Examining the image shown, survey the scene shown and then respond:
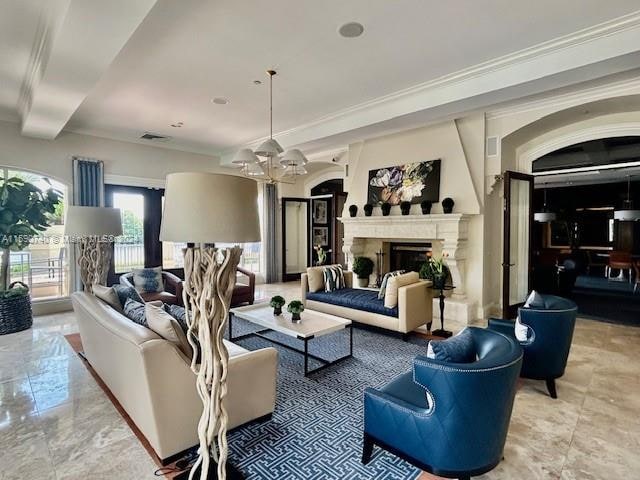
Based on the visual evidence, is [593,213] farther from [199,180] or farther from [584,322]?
[199,180]

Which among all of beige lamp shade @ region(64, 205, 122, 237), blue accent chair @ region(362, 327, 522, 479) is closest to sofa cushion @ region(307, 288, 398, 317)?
blue accent chair @ region(362, 327, 522, 479)

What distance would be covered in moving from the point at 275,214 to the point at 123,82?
503 cm

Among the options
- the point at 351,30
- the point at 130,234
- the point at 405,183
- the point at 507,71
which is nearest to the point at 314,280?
the point at 405,183

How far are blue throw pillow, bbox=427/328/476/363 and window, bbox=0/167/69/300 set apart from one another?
6.49 metres

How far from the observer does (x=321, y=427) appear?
2.51 metres

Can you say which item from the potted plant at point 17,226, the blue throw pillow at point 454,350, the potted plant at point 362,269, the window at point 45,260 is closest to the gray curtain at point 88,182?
the window at point 45,260

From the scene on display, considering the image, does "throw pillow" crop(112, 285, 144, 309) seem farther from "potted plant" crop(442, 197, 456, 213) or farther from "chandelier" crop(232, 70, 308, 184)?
"potted plant" crop(442, 197, 456, 213)

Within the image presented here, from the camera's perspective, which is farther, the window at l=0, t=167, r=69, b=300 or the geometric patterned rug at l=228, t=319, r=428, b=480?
the window at l=0, t=167, r=69, b=300

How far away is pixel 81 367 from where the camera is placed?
358 cm

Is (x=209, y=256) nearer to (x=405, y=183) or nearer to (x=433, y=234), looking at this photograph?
(x=433, y=234)

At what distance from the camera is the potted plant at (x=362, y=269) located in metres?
6.65

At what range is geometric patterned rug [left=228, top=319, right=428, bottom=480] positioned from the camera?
2.08m

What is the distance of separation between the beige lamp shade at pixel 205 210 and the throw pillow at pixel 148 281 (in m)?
4.32

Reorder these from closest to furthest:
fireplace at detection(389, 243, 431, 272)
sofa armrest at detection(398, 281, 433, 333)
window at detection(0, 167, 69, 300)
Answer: sofa armrest at detection(398, 281, 433, 333) → window at detection(0, 167, 69, 300) → fireplace at detection(389, 243, 431, 272)
